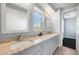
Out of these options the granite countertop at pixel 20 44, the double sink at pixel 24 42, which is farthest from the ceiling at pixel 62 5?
the double sink at pixel 24 42

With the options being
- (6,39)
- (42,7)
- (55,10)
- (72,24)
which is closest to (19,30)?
(6,39)

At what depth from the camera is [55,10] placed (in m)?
1.47

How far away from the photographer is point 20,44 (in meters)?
1.31

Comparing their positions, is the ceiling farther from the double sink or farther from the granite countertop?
the double sink

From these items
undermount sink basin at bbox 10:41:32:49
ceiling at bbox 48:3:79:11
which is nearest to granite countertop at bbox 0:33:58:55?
undermount sink basin at bbox 10:41:32:49

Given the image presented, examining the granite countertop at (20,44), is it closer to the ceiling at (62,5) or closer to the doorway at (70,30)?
the doorway at (70,30)

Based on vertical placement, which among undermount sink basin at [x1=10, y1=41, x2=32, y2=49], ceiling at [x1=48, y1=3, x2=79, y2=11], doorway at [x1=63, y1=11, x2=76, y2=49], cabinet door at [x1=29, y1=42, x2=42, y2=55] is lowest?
cabinet door at [x1=29, y1=42, x2=42, y2=55]

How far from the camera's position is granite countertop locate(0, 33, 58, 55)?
118cm

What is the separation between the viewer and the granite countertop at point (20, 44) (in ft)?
3.87

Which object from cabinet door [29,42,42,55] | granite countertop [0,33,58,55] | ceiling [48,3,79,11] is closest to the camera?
granite countertop [0,33,58,55]

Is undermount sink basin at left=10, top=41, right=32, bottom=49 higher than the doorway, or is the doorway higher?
the doorway

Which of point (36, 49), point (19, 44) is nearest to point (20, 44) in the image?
point (19, 44)

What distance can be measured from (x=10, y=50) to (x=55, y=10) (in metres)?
0.86

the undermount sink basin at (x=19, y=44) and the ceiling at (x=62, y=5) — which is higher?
the ceiling at (x=62, y=5)
